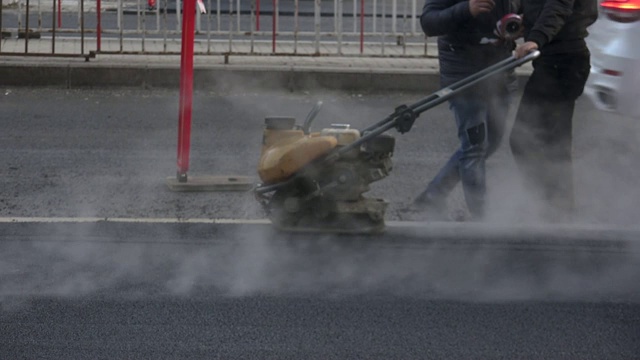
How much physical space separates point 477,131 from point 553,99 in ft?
1.44

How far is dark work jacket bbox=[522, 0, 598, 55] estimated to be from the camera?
625 cm

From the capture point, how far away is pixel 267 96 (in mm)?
11633

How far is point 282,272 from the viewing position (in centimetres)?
585

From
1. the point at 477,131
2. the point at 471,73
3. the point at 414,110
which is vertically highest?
the point at 471,73

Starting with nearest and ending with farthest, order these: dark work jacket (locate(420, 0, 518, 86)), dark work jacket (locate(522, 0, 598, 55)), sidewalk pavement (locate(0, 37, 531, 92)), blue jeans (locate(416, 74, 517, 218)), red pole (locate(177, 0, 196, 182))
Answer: dark work jacket (locate(522, 0, 598, 55)) → dark work jacket (locate(420, 0, 518, 86)) → blue jeans (locate(416, 74, 517, 218)) → red pole (locate(177, 0, 196, 182)) → sidewalk pavement (locate(0, 37, 531, 92))

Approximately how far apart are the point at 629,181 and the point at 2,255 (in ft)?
13.2

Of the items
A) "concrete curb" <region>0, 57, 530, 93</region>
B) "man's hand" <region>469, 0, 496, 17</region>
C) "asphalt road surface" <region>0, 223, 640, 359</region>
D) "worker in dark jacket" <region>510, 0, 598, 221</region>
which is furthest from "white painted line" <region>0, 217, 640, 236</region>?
"concrete curb" <region>0, 57, 530, 93</region>

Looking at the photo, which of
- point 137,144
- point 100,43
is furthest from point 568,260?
point 100,43

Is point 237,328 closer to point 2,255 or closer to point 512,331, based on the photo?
point 512,331

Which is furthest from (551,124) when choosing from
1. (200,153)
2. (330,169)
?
(200,153)

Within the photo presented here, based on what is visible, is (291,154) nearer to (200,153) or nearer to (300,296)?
(300,296)

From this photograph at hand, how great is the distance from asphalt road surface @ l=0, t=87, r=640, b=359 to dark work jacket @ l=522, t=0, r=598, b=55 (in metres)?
0.96

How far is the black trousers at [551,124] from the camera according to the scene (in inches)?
260

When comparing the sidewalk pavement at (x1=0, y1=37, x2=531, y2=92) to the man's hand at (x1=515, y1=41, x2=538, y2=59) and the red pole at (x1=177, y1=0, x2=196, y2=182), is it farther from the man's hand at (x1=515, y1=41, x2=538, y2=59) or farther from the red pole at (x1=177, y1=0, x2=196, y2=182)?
the man's hand at (x1=515, y1=41, x2=538, y2=59)
